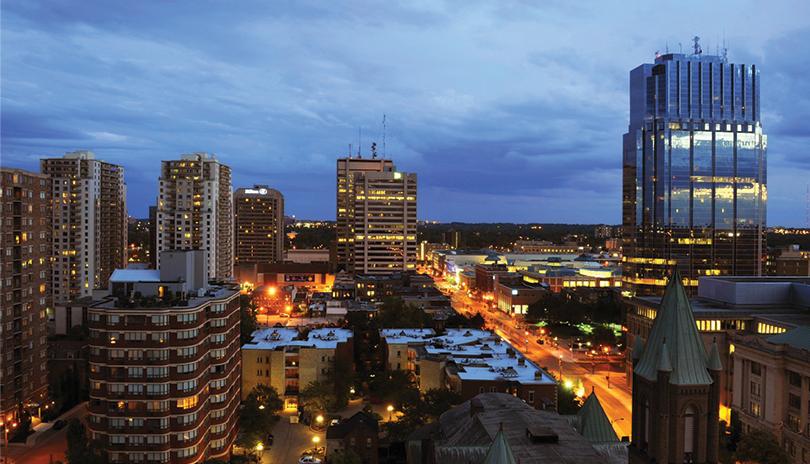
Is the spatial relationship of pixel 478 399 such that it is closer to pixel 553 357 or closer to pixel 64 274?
pixel 553 357

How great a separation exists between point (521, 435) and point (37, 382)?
229 feet

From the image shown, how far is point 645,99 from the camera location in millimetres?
168250

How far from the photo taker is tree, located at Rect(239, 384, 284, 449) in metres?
70.9

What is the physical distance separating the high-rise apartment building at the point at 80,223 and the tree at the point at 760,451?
156077mm

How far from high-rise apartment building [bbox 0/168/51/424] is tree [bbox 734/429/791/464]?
84484mm

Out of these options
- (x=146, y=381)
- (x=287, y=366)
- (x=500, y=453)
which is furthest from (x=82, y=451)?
(x=500, y=453)

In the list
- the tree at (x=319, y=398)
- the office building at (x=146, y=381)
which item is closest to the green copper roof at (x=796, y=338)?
the tree at (x=319, y=398)

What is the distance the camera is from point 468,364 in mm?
83938

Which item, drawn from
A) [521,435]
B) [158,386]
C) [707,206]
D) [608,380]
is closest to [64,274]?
[158,386]

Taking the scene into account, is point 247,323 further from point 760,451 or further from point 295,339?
point 760,451

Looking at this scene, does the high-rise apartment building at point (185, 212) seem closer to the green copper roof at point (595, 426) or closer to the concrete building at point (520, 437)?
the concrete building at point (520, 437)

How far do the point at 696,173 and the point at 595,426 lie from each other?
435 ft

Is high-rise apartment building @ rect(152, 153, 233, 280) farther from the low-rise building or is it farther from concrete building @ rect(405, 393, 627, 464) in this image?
concrete building @ rect(405, 393, 627, 464)

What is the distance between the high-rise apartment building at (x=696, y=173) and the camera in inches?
6437
